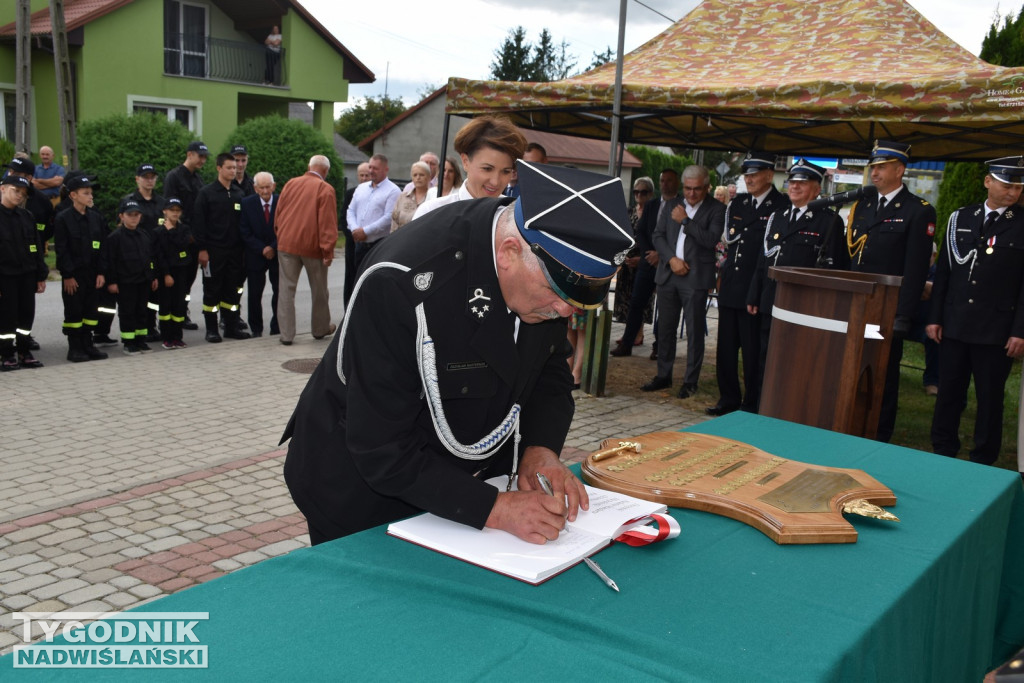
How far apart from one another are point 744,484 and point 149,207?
837cm

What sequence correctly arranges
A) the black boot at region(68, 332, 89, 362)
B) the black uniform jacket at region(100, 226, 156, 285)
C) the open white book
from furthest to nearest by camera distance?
the black uniform jacket at region(100, 226, 156, 285) → the black boot at region(68, 332, 89, 362) → the open white book

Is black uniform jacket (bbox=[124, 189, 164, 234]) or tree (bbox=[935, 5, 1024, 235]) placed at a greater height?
tree (bbox=[935, 5, 1024, 235])

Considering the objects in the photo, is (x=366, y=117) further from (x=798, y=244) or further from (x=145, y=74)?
(x=798, y=244)

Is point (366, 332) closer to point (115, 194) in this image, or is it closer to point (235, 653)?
point (235, 653)

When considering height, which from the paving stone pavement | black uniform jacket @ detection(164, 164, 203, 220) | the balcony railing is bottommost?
the paving stone pavement

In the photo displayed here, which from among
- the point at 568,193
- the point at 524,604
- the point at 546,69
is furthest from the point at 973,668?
the point at 546,69

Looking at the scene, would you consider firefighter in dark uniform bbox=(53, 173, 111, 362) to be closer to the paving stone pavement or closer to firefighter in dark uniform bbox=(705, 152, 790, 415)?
the paving stone pavement

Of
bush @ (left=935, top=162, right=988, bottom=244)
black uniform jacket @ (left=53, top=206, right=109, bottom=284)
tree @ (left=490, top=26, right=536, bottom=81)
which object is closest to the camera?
black uniform jacket @ (left=53, top=206, right=109, bottom=284)

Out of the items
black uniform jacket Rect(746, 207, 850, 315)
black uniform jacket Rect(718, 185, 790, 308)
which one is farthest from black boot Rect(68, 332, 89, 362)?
black uniform jacket Rect(746, 207, 850, 315)

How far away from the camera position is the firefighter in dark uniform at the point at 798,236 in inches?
267

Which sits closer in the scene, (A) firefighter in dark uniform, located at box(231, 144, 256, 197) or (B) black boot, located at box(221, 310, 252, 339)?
(B) black boot, located at box(221, 310, 252, 339)

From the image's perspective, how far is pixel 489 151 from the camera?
187 inches

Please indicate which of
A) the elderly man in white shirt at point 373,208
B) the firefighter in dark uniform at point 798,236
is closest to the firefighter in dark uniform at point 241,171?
the elderly man in white shirt at point 373,208

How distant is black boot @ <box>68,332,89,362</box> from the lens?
27.1ft
